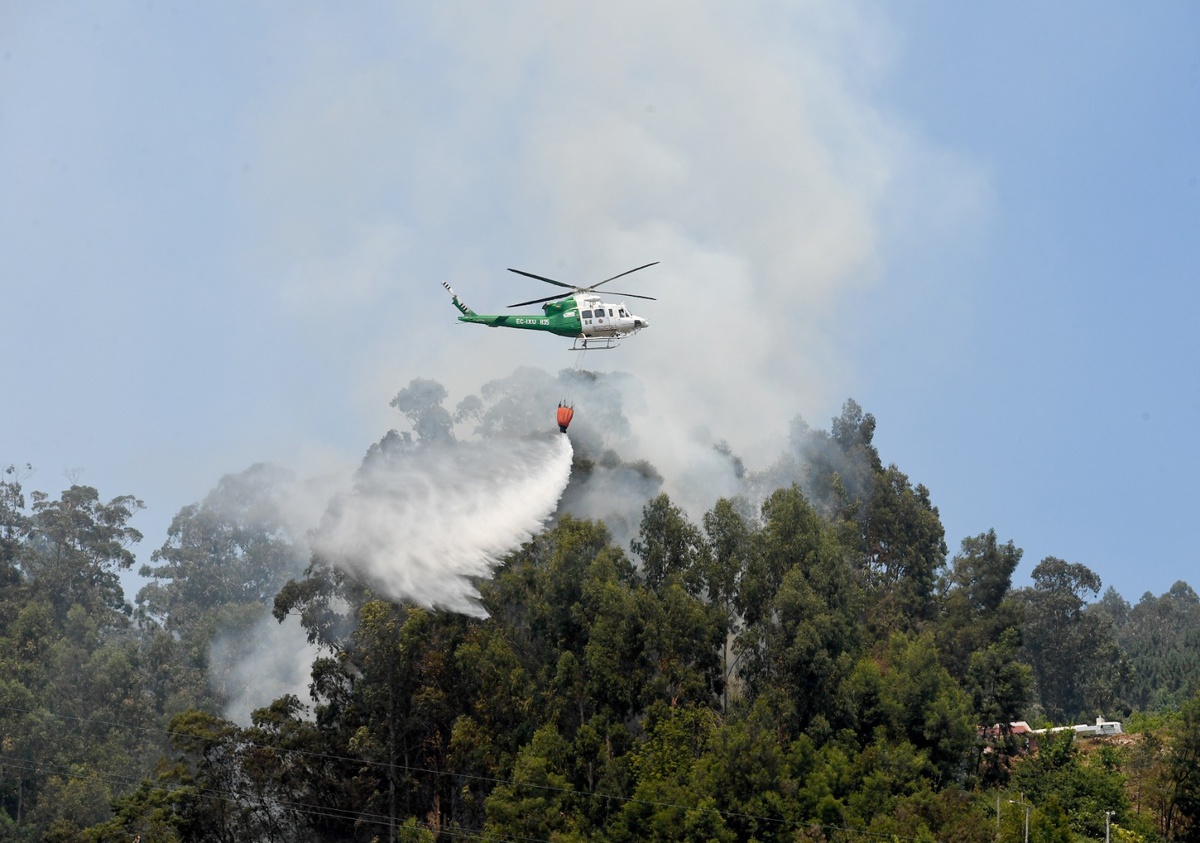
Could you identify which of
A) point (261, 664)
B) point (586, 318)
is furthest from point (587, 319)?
point (261, 664)

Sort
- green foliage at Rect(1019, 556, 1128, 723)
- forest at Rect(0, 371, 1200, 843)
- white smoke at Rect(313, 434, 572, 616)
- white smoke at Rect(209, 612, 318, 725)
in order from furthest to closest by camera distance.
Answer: green foliage at Rect(1019, 556, 1128, 723)
white smoke at Rect(209, 612, 318, 725)
white smoke at Rect(313, 434, 572, 616)
forest at Rect(0, 371, 1200, 843)

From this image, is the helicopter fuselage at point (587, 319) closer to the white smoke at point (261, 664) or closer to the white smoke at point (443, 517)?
the white smoke at point (443, 517)

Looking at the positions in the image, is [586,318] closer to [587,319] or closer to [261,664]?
[587,319]

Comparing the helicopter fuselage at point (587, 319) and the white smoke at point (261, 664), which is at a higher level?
the helicopter fuselage at point (587, 319)

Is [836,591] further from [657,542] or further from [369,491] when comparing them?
[369,491]

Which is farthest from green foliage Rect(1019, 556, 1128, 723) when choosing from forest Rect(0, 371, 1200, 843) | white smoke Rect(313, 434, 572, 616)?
white smoke Rect(313, 434, 572, 616)

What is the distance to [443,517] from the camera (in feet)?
220

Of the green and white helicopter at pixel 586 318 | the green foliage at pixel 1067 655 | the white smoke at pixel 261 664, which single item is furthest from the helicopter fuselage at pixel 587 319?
the green foliage at pixel 1067 655

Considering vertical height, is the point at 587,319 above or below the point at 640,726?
above

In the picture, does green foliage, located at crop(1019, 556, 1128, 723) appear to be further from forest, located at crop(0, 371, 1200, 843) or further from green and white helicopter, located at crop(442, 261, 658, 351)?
green and white helicopter, located at crop(442, 261, 658, 351)

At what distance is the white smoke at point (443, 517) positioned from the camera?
66188 mm

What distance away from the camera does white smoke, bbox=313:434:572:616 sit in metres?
66.2

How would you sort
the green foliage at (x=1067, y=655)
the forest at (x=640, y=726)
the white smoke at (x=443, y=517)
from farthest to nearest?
1. the green foliage at (x=1067, y=655)
2. the white smoke at (x=443, y=517)
3. the forest at (x=640, y=726)

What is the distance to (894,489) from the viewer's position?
90.3 meters
